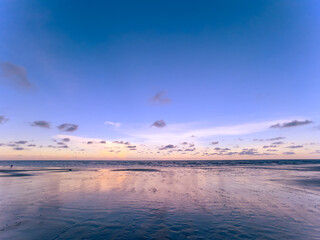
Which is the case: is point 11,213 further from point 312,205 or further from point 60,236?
point 312,205

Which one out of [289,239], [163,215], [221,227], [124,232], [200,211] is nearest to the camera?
[289,239]

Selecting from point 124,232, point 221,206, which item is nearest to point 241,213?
point 221,206

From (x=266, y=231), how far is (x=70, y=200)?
644 inches

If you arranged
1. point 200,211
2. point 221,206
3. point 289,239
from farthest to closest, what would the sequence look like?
point 221,206 < point 200,211 < point 289,239

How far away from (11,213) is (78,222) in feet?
19.6

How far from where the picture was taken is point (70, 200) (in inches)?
687

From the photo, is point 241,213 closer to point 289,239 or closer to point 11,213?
point 289,239

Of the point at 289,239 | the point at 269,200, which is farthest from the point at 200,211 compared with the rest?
the point at 269,200

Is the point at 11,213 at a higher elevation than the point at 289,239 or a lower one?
higher

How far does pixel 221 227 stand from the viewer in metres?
10.9

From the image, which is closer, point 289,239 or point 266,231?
point 289,239

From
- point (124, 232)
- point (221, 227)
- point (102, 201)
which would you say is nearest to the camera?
point (124, 232)

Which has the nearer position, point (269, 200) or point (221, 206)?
point (221, 206)

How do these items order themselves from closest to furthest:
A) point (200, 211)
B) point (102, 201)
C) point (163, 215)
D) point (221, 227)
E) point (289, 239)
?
1. point (289, 239)
2. point (221, 227)
3. point (163, 215)
4. point (200, 211)
5. point (102, 201)
